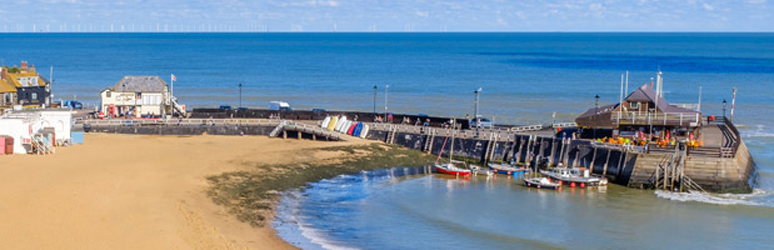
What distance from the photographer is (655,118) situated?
65.9 meters

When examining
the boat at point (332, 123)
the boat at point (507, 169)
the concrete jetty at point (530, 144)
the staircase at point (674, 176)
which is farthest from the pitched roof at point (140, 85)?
the staircase at point (674, 176)

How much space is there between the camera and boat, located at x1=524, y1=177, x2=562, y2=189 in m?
60.5

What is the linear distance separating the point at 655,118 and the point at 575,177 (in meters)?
8.74

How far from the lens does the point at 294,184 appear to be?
6044 cm

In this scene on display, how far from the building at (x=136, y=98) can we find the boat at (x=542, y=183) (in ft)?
129

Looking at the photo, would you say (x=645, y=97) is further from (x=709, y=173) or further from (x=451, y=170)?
(x=451, y=170)

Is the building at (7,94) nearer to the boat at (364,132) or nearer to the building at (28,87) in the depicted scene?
the building at (28,87)

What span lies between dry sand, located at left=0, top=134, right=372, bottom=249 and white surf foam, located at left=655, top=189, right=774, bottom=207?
85.0 ft

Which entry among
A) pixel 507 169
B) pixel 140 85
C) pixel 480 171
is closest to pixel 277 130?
pixel 140 85

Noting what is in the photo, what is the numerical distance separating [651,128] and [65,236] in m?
41.5

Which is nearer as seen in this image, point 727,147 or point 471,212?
point 471,212

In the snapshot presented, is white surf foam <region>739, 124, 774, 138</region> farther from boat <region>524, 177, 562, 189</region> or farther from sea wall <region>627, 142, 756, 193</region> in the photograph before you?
boat <region>524, 177, 562, 189</region>

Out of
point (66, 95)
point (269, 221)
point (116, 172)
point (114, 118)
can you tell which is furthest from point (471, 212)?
point (66, 95)

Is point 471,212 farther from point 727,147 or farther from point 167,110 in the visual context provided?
point 167,110
